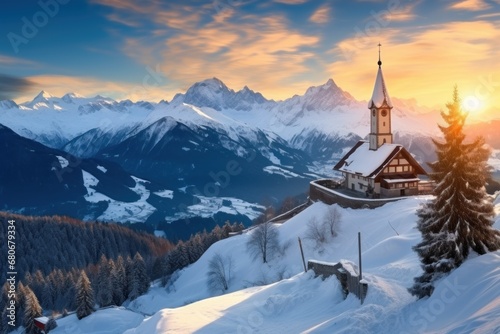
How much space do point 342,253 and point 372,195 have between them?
11.2 metres

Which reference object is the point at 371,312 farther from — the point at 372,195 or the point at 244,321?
the point at 372,195

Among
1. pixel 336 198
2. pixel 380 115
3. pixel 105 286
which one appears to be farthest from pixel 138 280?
pixel 380 115

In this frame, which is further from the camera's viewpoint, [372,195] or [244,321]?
[372,195]

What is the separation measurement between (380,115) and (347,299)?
37.4 metres

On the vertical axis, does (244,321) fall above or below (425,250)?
below

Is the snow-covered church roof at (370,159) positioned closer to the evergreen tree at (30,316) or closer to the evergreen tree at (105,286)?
the evergreen tree at (105,286)

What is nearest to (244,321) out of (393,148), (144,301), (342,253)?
(342,253)

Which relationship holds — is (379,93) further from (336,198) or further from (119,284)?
(119,284)

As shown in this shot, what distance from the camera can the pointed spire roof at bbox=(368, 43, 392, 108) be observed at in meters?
58.9

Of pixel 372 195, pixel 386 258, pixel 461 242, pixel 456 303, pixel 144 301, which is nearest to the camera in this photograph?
pixel 456 303

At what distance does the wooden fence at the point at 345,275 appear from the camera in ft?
82.7

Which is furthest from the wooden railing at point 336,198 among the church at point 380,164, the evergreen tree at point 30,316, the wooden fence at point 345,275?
the evergreen tree at point 30,316

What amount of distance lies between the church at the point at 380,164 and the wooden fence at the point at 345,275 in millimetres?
23241

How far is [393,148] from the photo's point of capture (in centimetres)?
5472
